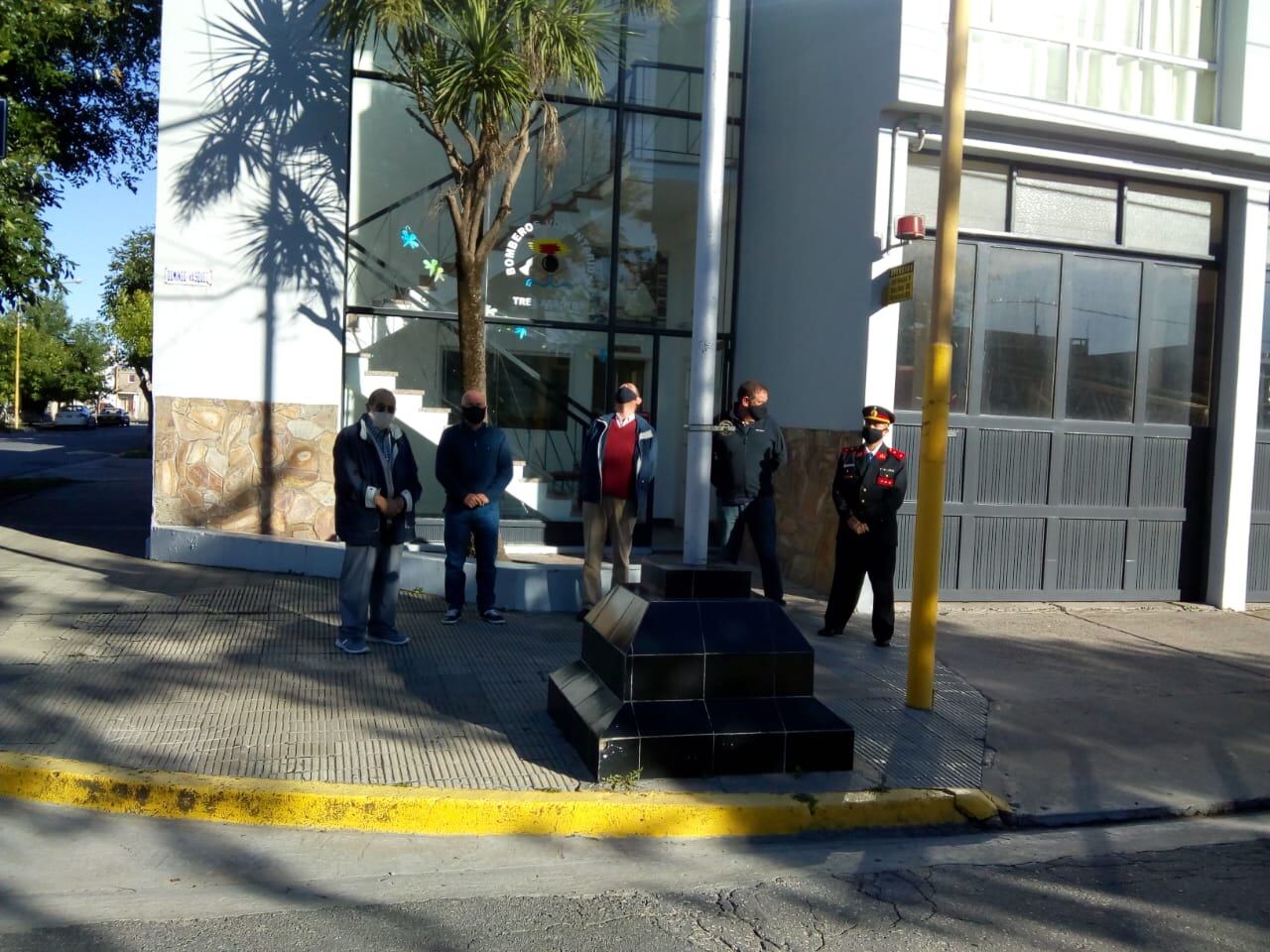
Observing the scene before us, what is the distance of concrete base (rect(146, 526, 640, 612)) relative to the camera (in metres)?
9.20

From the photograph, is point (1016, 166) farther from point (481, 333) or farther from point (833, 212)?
point (481, 333)

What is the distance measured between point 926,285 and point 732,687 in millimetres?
5197

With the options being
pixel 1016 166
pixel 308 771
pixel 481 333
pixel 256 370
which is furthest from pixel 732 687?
pixel 256 370

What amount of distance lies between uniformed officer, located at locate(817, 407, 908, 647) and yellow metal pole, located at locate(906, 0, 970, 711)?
148cm

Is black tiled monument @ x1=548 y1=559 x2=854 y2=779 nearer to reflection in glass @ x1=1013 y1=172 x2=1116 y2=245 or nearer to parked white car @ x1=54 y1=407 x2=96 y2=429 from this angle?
reflection in glass @ x1=1013 y1=172 x2=1116 y2=245

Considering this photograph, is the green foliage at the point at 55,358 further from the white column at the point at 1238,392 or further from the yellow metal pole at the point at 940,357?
the yellow metal pole at the point at 940,357

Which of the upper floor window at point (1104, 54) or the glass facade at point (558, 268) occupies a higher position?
the upper floor window at point (1104, 54)

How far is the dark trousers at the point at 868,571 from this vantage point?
8.16m

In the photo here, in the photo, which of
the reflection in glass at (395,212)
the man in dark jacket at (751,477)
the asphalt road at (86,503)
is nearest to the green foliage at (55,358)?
the asphalt road at (86,503)

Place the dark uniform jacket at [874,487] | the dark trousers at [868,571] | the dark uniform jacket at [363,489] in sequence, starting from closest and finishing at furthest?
1. the dark uniform jacket at [363,489]
2. the dark uniform jacket at [874,487]
3. the dark trousers at [868,571]

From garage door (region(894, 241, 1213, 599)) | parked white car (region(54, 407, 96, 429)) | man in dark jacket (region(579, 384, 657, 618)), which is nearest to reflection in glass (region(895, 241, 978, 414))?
garage door (region(894, 241, 1213, 599))

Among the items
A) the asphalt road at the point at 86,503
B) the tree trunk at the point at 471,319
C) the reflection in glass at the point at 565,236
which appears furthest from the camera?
the asphalt road at the point at 86,503

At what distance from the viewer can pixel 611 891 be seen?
4398mm

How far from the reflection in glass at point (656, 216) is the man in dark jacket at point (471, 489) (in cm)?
402
